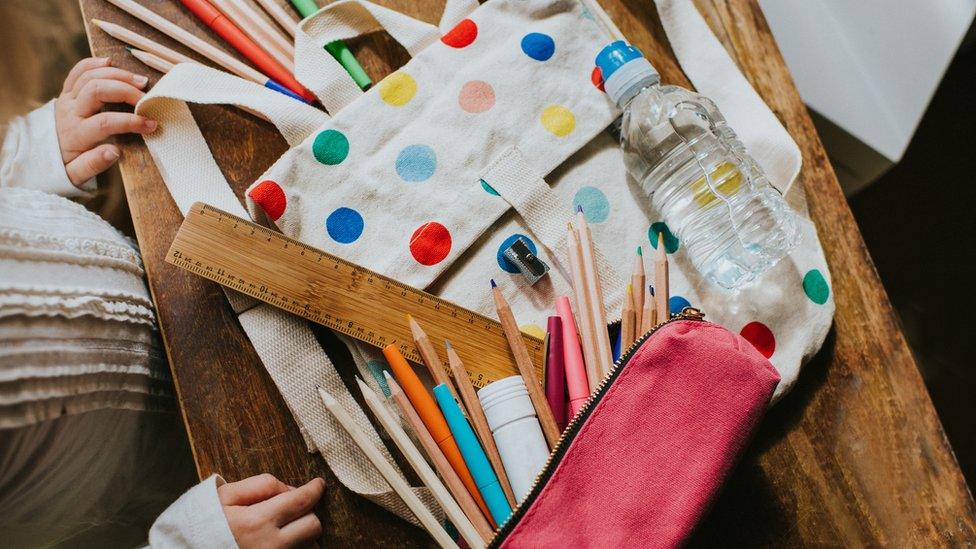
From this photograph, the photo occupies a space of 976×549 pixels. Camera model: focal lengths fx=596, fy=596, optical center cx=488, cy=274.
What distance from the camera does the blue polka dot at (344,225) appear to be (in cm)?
47

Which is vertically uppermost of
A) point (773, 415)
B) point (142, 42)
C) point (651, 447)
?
point (142, 42)

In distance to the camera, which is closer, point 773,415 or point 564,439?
point 564,439

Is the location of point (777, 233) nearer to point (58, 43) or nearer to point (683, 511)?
point (683, 511)

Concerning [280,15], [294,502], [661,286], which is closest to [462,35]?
[280,15]

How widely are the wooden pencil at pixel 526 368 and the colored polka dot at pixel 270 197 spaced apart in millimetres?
179

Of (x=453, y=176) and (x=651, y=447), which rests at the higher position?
(x=453, y=176)

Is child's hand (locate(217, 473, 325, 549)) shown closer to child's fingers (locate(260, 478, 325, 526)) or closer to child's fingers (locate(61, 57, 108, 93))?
child's fingers (locate(260, 478, 325, 526))

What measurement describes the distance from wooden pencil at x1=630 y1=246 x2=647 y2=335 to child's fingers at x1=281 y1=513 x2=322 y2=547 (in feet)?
0.96

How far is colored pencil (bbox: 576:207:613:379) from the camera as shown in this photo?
0.45m

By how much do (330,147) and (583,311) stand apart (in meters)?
0.24

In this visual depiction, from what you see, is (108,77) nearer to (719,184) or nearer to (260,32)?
(260,32)

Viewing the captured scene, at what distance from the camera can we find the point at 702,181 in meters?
0.51

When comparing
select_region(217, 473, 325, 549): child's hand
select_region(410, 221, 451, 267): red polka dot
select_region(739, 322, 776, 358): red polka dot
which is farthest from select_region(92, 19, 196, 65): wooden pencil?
select_region(739, 322, 776, 358): red polka dot

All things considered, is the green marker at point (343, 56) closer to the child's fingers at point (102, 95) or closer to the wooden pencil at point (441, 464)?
the child's fingers at point (102, 95)
